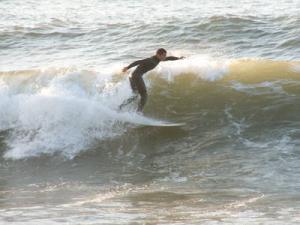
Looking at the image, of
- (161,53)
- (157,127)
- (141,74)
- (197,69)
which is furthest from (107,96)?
(197,69)

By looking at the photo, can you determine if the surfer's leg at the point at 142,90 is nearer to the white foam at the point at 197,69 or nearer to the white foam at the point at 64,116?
the white foam at the point at 64,116

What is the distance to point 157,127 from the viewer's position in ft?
39.6

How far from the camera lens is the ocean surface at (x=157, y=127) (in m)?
8.21

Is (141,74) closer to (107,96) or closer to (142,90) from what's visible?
(142,90)

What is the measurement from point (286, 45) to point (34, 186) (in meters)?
7.94

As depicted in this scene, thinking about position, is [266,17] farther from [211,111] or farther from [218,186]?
[218,186]

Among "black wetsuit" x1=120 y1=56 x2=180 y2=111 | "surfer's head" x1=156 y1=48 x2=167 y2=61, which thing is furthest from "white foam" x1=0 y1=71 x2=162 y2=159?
"surfer's head" x1=156 y1=48 x2=167 y2=61

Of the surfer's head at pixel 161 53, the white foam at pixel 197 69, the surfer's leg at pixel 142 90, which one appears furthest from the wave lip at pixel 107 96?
the surfer's head at pixel 161 53

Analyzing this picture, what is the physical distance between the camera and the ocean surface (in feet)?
26.9

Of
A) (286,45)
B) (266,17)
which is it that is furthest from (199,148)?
(266,17)

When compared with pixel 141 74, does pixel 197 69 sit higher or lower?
higher

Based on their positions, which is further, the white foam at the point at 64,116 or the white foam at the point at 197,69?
the white foam at the point at 197,69

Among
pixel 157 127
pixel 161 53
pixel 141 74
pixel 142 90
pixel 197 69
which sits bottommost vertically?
pixel 157 127

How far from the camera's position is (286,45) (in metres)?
15.8
